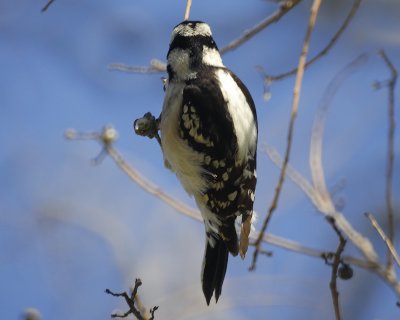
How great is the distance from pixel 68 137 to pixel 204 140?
69cm

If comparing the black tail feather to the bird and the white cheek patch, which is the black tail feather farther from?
the white cheek patch

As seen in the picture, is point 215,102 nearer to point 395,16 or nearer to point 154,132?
point 154,132

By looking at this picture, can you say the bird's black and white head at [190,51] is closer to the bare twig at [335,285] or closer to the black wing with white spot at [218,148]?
the black wing with white spot at [218,148]

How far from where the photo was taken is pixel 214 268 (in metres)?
3.03

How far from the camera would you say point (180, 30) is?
308 cm

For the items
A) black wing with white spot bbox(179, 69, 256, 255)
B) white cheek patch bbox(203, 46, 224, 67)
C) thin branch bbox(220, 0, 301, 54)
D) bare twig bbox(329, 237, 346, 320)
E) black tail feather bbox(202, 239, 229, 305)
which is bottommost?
bare twig bbox(329, 237, 346, 320)

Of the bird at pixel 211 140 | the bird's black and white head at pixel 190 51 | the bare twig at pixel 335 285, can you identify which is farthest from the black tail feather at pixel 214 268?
the bare twig at pixel 335 285

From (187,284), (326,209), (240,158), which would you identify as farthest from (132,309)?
(187,284)

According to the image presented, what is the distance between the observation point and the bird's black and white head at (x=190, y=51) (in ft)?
10.1

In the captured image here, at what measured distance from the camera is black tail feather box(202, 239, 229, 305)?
2969 mm

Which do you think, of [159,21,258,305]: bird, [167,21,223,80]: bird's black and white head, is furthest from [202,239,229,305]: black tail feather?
[167,21,223,80]: bird's black and white head

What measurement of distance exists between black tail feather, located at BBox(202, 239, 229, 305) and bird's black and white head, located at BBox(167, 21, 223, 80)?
744mm

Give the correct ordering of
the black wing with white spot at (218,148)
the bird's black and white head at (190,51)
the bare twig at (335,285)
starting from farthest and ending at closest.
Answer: the bird's black and white head at (190,51) < the black wing with white spot at (218,148) < the bare twig at (335,285)

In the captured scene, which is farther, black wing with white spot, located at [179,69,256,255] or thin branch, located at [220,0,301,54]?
black wing with white spot, located at [179,69,256,255]
